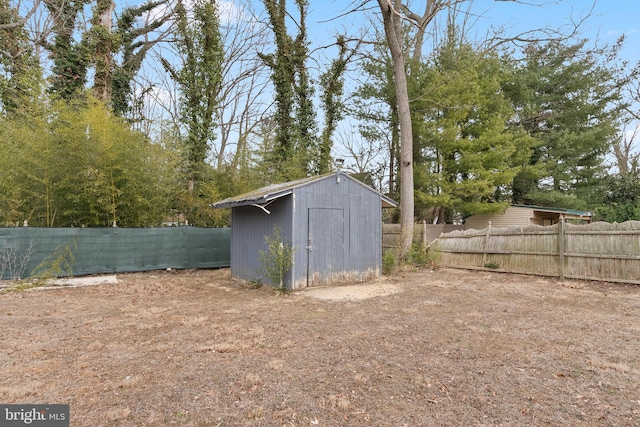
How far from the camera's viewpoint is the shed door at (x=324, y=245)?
7.16 meters

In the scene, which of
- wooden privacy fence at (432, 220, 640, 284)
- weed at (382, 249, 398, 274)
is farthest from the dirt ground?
weed at (382, 249, 398, 274)

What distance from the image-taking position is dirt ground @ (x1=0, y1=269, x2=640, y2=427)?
240cm

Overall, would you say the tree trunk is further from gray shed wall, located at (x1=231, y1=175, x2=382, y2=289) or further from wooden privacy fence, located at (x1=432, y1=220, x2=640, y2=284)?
gray shed wall, located at (x1=231, y1=175, x2=382, y2=289)

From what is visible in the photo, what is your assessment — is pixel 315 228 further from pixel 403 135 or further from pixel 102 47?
pixel 102 47

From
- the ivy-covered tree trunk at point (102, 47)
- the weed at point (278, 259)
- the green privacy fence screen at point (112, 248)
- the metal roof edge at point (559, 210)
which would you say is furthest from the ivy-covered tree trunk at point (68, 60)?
the metal roof edge at point (559, 210)

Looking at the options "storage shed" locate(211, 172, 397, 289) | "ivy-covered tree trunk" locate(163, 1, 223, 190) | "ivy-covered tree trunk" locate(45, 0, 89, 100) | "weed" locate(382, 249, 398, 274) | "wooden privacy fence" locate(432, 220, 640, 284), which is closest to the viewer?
"storage shed" locate(211, 172, 397, 289)

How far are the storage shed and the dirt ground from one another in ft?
3.98

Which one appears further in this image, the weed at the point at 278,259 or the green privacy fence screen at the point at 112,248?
the green privacy fence screen at the point at 112,248

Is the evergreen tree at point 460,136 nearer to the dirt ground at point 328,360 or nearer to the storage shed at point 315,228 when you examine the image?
the storage shed at point 315,228

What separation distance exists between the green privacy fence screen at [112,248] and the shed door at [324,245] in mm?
4756

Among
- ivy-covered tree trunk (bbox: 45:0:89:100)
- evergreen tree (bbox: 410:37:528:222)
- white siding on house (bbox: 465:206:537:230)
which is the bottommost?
white siding on house (bbox: 465:206:537:230)

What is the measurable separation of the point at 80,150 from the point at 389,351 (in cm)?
827

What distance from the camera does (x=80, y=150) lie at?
8109 millimetres

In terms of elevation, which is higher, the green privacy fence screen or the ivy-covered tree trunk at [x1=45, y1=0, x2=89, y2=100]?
the ivy-covered tree trunk at [x1=45, y1=0, x2=89, y2=100]
